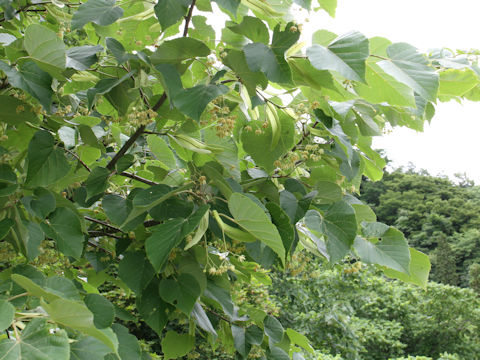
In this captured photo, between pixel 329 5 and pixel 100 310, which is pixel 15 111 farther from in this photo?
pixel 329 5

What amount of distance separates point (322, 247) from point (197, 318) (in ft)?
1.57

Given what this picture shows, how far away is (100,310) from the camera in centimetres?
100

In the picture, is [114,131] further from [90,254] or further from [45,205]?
[90,254]

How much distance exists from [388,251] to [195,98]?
673 millimetres

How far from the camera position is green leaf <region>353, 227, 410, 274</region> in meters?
1.25

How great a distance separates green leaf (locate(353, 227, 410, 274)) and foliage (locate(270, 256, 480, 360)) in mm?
5604

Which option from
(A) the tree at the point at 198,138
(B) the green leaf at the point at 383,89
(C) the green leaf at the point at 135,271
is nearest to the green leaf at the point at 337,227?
(A) the tree at the point at 198,138

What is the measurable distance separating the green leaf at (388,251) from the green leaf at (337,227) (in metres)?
0.07

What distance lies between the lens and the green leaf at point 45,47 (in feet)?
3.48

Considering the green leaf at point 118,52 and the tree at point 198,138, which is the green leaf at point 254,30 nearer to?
the tree at point 198,138

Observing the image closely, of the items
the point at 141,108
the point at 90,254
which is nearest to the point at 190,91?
the point at 141,108

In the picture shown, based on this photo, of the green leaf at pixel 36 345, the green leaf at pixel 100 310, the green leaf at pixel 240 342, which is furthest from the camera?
the green leaf at pixel 240 342

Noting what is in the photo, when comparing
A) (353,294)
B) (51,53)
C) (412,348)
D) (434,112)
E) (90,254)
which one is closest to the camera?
(51,53)

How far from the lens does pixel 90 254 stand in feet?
5.80
